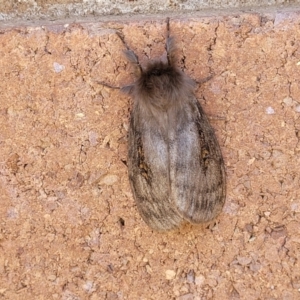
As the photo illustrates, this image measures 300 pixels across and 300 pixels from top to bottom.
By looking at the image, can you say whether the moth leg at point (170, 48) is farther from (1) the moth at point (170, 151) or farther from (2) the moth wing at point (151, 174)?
(2) the moth wing at point (151, 174)

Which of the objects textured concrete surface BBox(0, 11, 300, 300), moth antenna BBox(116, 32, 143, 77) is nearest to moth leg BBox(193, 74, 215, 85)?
textured concrete surface BBox(0, 11, 300, 300)

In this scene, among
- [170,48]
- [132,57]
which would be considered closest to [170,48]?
[170,48]

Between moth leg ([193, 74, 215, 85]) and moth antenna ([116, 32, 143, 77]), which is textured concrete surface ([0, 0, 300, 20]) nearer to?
moth antenna ([116, 32, 143, 77])

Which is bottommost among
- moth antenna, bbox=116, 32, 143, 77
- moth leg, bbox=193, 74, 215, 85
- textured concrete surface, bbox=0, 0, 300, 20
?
moth leg, bbox=193, 74, 215, 85

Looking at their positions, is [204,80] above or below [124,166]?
above

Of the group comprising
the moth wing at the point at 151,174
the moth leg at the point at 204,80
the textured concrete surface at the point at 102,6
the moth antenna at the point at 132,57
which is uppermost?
the textured concrete surface at the point at 102,6

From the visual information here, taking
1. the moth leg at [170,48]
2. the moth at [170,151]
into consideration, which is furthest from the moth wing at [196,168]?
the moth leg at [170,48]

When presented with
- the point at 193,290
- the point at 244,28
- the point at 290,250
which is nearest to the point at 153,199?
the point at 193,290

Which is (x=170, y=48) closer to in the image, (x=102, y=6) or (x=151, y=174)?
(x=102, y=6)
